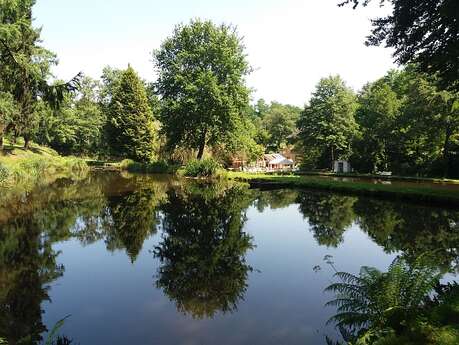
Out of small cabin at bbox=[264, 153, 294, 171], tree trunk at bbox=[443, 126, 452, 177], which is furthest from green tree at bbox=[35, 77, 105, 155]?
tree trunk at bbox=[443, 126, 452, 177]

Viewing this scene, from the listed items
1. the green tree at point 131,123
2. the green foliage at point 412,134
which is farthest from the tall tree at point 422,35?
the green tree at point 131,123

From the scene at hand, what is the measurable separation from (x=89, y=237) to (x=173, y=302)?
712 cm

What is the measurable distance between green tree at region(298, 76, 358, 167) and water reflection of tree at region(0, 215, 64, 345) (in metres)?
50.7

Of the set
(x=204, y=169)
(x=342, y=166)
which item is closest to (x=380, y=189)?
(x=204, y=169)

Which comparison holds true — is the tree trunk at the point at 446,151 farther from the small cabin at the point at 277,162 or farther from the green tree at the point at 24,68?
the green tree at the point at 24,68

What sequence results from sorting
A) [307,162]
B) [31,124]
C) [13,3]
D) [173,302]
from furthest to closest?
[307,162] < [31,124] < [13,3] < [173,302]

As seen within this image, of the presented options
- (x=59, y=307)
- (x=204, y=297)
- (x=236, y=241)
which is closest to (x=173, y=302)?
(x=204, y=297)

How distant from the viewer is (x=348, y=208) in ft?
66.6

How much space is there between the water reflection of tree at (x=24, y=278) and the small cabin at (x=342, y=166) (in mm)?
51431

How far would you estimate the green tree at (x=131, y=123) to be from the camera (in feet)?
194

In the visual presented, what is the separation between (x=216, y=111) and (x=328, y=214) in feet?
91.7

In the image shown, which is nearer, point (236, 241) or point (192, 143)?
point (236, 241)

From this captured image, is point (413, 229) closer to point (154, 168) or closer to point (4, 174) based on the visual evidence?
point (4, 174)

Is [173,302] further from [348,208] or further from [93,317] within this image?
[348,208]
